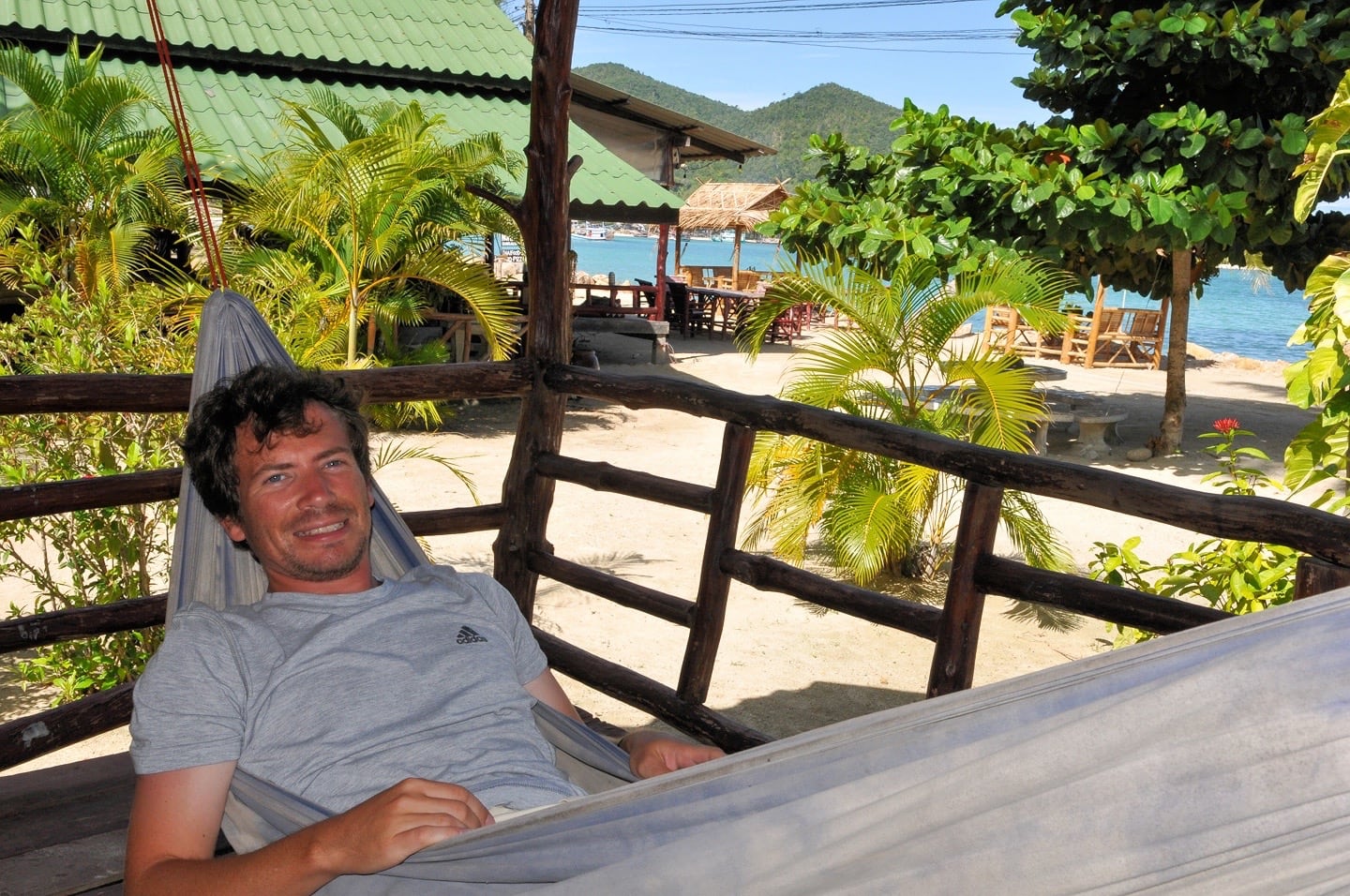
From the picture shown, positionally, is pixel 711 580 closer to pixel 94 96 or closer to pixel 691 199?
pixel 94 96

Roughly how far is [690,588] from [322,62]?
586 centimetres

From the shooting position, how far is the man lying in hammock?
4.28 ft

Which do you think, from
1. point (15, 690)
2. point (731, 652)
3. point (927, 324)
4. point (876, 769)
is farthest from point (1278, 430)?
point (876, 769)

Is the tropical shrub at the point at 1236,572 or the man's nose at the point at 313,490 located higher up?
the man's nose at the point at 313,490

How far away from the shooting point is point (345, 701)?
1.55 m

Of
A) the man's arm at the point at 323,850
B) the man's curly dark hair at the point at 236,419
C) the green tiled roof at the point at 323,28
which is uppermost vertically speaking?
the green tiled roof at the point at 323,28

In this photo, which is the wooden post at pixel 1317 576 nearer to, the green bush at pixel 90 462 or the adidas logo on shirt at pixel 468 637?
the adidas logo on shirt at pixel 468 637

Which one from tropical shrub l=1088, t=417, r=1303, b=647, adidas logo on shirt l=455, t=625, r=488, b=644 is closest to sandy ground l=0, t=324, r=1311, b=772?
tropical shrub l=1088, t=417, r=1303, b=647

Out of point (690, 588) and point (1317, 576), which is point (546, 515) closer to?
point (1317, 576)

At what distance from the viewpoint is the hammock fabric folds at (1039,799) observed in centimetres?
100

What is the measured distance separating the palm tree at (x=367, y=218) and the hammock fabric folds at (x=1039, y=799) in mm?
4806

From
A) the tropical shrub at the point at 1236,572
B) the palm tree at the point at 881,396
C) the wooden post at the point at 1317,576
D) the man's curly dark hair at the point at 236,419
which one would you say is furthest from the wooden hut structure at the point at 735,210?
the man's curly dark hair at the point at 236,419

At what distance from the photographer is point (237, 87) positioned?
9000 mm

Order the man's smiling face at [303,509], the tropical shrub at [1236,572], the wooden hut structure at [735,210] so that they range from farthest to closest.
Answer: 1. the wooden hut structure at [735,210]
2. the tropical shrub at [1236,572]
3. the man's smiling face at [303,509]
